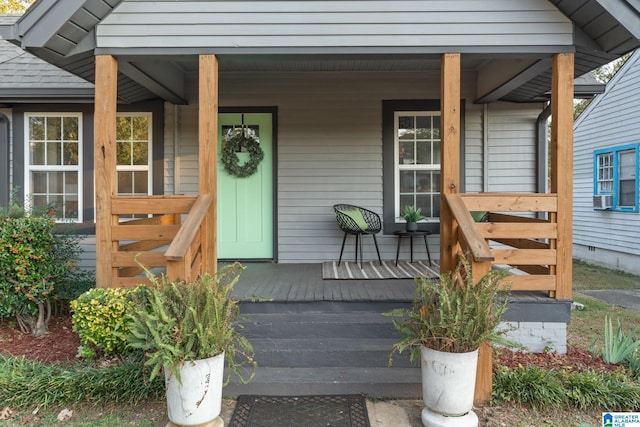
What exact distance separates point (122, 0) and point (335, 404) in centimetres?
352

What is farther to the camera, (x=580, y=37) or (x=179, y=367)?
(x=580, y=37)

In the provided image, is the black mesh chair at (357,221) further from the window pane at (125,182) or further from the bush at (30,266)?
the bush at (30,266)

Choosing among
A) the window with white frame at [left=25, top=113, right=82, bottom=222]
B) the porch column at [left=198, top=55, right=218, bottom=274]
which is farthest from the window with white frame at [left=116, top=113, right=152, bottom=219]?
the porch column at [left=198, top=55, right=218, bottom=274]

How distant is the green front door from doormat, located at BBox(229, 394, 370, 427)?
277 centimetres

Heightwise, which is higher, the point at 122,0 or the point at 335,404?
the point at 122,0

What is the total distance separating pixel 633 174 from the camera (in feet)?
26.2

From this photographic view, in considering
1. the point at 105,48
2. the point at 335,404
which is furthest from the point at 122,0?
the point at 335,404

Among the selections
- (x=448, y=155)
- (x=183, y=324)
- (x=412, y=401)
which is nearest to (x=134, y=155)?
(x=183, y=324)

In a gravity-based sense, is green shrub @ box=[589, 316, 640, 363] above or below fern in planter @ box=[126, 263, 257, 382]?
below

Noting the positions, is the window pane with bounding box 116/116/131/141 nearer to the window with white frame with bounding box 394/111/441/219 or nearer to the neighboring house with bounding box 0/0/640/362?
the neighboring house with bounding box 0/0/640/362

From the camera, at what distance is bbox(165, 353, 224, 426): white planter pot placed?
7.75 ft

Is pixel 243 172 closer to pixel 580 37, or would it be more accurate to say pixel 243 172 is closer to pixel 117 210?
pixel 117 210

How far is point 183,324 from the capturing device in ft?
7.80

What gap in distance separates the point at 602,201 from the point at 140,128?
28.3ft
